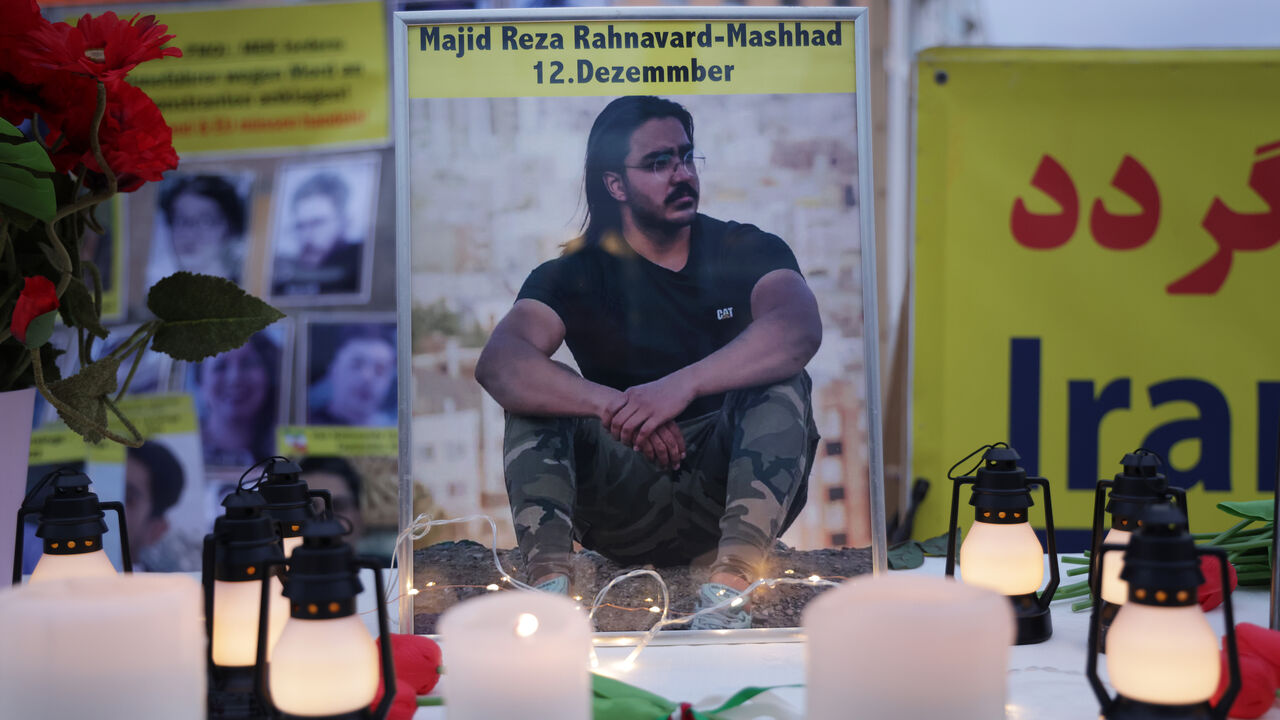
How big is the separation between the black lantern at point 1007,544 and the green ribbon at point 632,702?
217 millimetres

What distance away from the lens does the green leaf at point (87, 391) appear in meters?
0.67

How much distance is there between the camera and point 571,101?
891 mm

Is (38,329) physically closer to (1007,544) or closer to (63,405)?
(63,405)

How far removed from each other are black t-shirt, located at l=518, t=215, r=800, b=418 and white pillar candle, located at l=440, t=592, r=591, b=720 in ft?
1.34

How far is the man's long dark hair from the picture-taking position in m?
0.88

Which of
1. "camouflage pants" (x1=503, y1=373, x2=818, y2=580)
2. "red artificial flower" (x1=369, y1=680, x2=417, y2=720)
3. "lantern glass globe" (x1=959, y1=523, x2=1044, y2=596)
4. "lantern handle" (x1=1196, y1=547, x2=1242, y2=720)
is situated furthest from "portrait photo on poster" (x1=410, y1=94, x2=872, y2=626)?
"lantern handle" (x1=1196, y1=547, x2=1242, y2=720)

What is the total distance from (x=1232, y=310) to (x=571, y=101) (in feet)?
4.60

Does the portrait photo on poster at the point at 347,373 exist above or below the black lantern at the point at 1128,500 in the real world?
above

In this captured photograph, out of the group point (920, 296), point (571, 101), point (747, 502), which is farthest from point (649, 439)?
point (920, 296)

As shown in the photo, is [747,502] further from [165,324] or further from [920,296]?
[920,296]

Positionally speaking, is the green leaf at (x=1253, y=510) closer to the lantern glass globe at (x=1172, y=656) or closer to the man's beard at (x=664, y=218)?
the lantern glass globe at (x=1172, y=656)

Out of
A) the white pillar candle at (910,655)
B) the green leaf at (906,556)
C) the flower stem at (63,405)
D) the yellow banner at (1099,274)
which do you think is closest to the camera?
the white pillar candle at (910,655)

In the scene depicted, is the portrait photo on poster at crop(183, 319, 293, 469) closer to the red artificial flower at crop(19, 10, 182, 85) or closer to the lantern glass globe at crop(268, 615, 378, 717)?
the red artificial flower at crop(19, 10, 182, 85)

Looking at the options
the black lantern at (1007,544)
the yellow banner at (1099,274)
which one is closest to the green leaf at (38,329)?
the black lantern at (1007,544)
